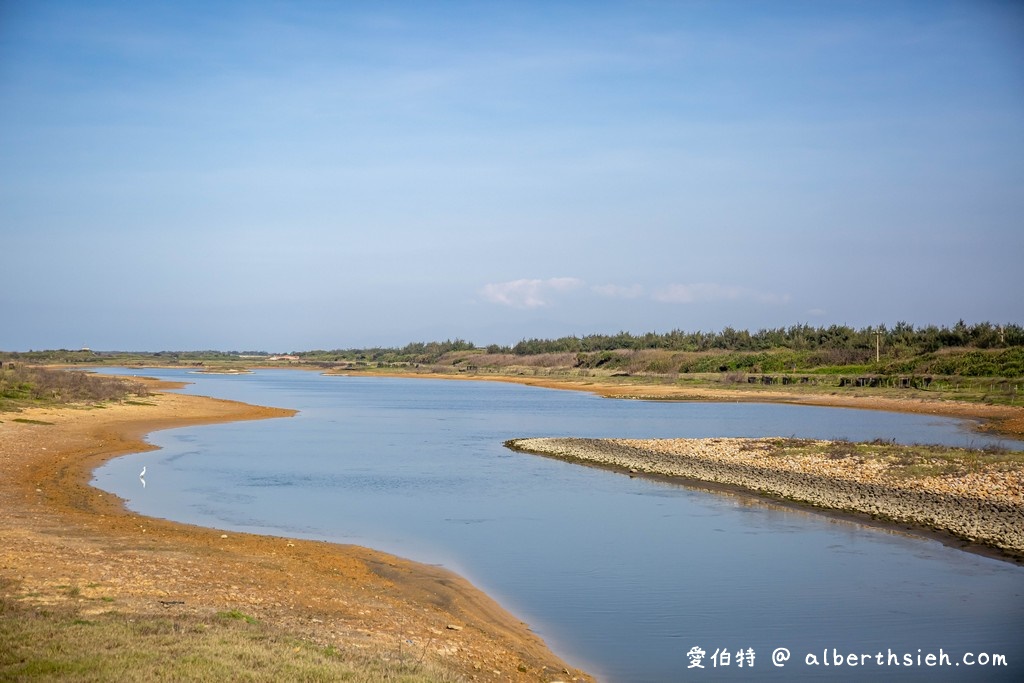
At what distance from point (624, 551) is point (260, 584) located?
6.76 m

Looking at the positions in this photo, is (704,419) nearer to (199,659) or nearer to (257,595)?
(257,595)

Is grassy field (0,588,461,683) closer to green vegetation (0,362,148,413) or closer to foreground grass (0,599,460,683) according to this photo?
foreground grass (0,599,460,683)

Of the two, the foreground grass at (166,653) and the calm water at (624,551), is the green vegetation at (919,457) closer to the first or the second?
the calm water at (624,551)

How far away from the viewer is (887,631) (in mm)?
10922

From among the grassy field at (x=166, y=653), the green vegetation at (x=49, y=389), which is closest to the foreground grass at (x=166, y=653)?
→ the grassy field at (x=166, y=653)

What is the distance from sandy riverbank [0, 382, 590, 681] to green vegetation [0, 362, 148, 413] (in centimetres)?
2070

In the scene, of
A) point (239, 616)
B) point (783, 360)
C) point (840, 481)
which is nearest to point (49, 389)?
point (840, 481)

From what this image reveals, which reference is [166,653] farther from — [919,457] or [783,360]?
[783,360]

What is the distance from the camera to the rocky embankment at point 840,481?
16.4m

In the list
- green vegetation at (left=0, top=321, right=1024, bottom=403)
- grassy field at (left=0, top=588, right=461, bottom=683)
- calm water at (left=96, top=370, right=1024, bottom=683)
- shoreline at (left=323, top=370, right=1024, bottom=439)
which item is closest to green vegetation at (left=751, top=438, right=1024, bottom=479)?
calm water at (left=96, top=370, right=1024, bottom=683)

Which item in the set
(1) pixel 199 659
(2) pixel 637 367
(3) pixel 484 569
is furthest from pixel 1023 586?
(2) pixel 637 367

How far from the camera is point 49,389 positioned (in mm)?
40688

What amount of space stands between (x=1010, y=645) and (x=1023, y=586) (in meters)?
2.79

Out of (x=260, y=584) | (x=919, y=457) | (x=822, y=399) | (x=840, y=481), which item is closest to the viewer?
(x=260, y=584)
